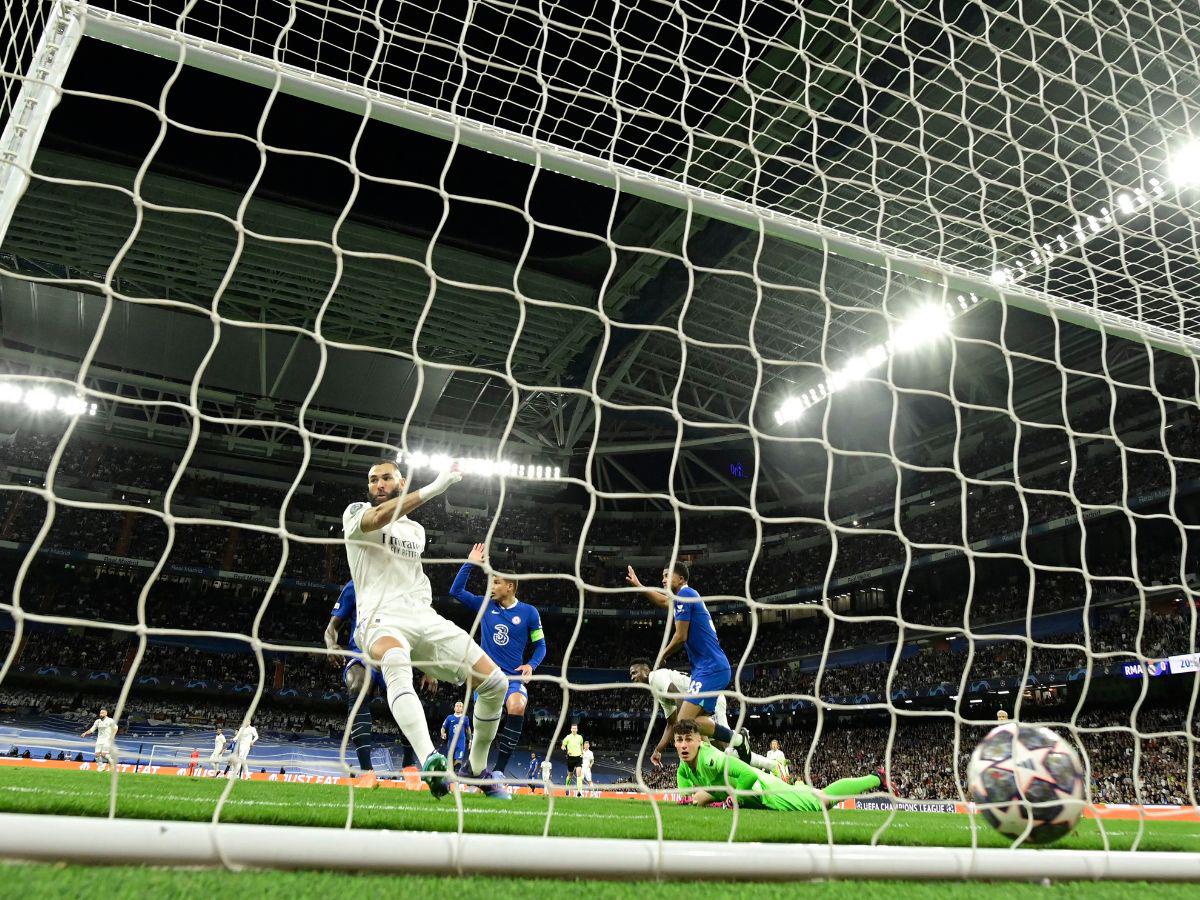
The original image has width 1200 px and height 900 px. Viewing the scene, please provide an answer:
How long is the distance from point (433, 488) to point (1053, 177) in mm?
11698

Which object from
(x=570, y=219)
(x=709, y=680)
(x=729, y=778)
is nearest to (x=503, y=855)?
(x=729, y=778)

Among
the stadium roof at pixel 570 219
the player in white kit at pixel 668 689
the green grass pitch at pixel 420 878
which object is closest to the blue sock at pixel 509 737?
the player in white kit at pixel 668 689

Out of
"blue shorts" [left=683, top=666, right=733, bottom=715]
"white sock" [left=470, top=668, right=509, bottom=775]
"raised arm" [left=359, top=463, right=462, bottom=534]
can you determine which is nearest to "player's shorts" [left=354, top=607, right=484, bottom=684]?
"white sock" [left=470, top=668, right=509, bottom=775]

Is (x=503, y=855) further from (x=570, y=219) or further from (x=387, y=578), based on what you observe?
(x=570, y=219)

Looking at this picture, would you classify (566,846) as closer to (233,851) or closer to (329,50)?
(233,851)

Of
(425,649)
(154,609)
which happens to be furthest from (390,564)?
(154,609)

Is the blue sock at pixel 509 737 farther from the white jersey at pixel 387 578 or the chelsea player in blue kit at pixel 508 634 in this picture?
the white jersey at pixel 387 578

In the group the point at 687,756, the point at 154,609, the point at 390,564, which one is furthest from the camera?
the point at 154,609

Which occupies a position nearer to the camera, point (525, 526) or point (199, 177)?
point (199, 177)

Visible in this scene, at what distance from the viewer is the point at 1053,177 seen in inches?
443

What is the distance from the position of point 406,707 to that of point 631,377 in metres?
18.9

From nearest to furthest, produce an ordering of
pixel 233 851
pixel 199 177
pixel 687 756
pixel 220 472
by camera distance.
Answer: pixel 233 851, pixel 687 756, pixel 199 177, pixel 220 472

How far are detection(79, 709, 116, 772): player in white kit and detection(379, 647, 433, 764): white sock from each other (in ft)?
3.90

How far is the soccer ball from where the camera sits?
252 centimetres
